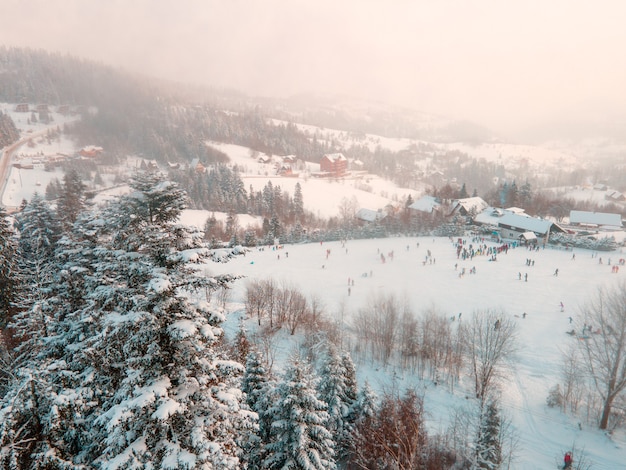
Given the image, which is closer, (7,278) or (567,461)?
(567,461)

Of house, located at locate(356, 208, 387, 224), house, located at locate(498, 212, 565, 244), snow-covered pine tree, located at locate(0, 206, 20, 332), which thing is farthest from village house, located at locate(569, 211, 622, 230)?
snow-covered pine tree, located at locate(0, 206, 20, 332)

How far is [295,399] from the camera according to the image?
11.3 m

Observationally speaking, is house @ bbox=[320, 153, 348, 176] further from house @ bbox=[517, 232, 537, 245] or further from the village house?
house @ bbox=[517, 232, 537, 245]

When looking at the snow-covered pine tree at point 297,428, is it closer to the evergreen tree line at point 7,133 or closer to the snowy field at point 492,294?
the snowy field at point 492,294

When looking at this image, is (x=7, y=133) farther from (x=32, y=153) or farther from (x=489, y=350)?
(x=489, y=350)

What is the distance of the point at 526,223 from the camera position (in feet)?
170

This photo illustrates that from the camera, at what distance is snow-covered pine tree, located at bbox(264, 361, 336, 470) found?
11.1 metres

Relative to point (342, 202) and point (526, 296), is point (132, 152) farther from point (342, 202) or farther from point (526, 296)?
point (526, 296)

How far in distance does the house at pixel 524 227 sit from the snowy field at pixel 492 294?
14.0ft

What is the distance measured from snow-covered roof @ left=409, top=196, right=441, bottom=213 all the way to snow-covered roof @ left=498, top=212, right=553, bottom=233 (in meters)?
14.1

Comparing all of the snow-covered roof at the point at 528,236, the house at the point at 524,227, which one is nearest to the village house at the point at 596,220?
the house at the point at 524,227

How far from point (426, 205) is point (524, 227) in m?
19.8

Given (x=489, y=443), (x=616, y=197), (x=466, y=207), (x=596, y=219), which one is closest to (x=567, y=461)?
(x=489, y=443)

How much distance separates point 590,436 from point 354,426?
13.5 metres
